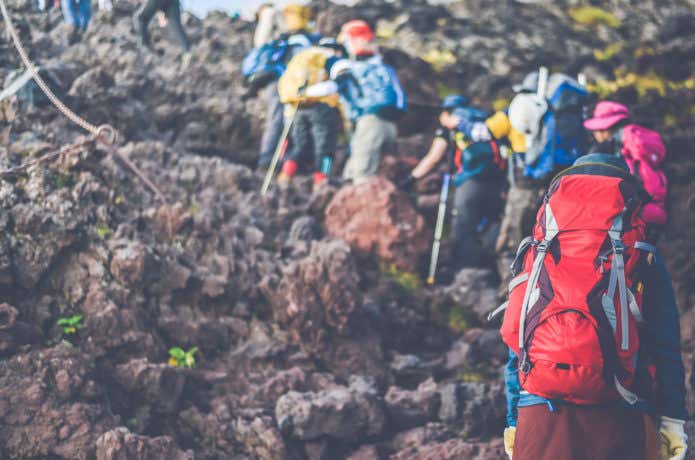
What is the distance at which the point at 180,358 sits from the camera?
8.33 m

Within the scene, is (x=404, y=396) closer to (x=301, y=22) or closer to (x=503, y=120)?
(x=503, y=120)

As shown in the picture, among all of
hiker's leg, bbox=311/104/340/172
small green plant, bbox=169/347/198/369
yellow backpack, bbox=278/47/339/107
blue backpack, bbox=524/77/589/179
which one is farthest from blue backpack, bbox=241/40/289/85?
small green plant, bbox=169/347/198/369

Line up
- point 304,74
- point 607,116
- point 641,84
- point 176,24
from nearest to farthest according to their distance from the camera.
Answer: point 607,116
point 304,74
point 176,24
point 641,84

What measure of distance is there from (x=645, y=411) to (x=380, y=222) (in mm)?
7048

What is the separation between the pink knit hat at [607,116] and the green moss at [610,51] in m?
10.8

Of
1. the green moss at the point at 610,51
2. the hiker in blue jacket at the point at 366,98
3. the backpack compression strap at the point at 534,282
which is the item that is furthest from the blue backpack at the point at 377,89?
the green moss at the point at 610,51

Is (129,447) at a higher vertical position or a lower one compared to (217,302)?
lower

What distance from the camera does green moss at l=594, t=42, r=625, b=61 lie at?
65.4ft

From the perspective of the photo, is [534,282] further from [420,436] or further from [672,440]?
[420,436]

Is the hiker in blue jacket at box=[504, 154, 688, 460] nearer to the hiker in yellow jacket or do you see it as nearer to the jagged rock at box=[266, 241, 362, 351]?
the jagged rock at box=[266, 241, 362, 351]

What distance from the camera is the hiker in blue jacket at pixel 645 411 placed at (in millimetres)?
4504

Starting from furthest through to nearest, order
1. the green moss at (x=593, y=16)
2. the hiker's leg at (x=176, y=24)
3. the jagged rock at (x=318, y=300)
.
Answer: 1. the green moss at (x=593, y=16)
2. the hiker's leg at (x=176, y=24)
3. the jagged rock at (x=318, y=300)

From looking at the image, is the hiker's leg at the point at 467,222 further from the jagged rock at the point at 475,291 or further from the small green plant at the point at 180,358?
A: the small green plant at the point at 180,358

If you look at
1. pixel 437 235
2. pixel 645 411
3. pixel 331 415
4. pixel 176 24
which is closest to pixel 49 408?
pixel 331 415
